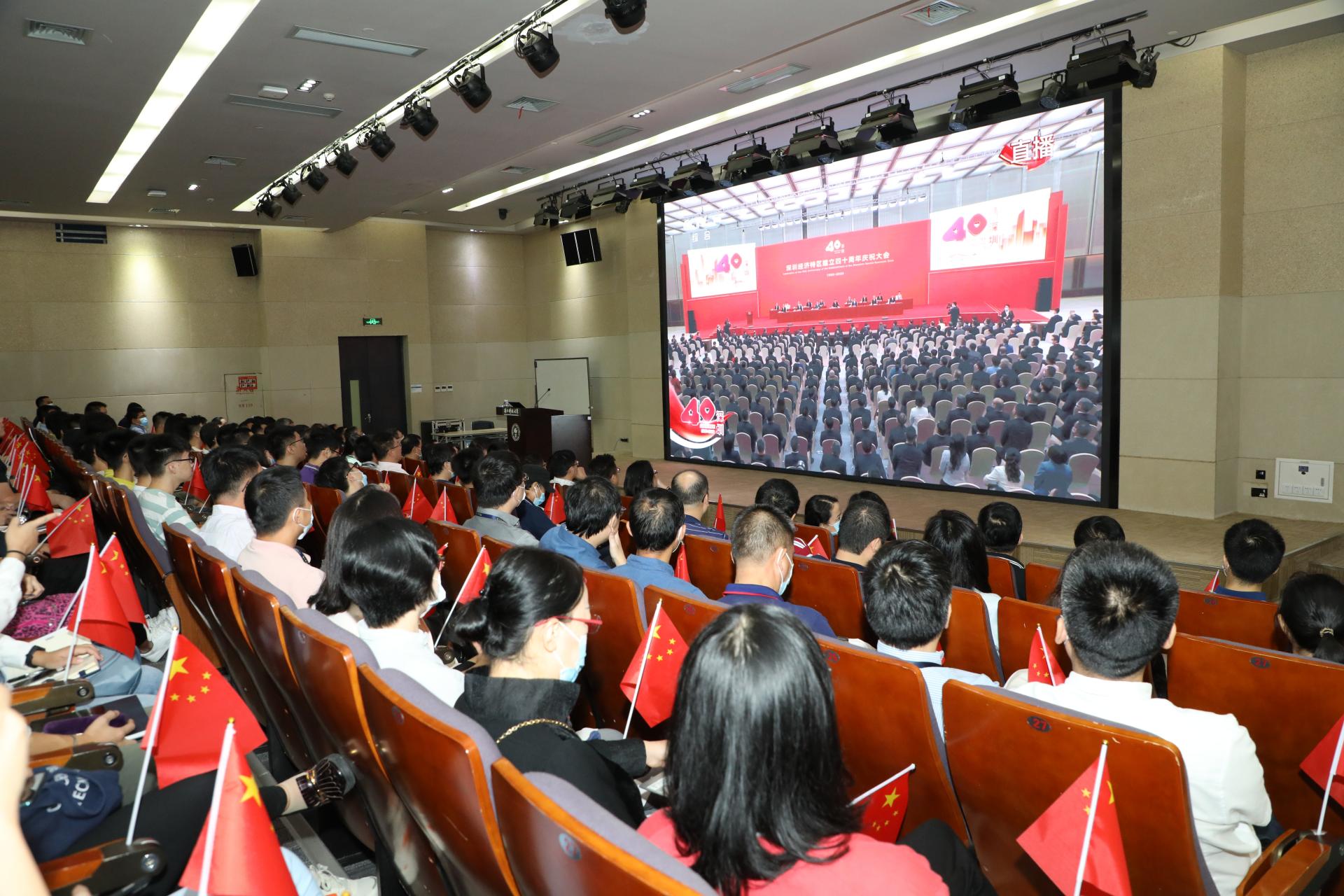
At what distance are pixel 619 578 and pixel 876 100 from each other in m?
6.80

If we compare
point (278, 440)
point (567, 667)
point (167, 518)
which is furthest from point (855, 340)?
point (567, 667)

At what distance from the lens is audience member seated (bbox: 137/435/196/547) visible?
4.29 metres

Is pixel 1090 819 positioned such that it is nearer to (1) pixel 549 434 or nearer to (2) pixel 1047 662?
(2) pixel 1047 662

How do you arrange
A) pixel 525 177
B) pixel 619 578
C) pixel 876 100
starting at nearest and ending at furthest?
pixel 619 578
pixel 876 100
pixel 525 177

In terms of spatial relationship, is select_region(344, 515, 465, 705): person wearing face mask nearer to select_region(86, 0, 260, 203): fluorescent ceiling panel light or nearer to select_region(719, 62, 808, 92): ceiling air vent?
select_region(86, 0, 260, 203): fluorescent ceiling panel light

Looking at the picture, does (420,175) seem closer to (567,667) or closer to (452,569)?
(452,569)

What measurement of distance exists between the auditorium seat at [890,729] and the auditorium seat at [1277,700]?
2.99ft

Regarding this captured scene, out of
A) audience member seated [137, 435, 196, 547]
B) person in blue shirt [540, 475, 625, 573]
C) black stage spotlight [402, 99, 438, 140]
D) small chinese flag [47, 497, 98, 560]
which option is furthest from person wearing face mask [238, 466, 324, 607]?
black stage spotlight [402, 99, 438, 140]

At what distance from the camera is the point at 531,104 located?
7.20 meters

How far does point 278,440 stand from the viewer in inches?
263

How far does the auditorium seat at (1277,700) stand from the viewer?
198 cm

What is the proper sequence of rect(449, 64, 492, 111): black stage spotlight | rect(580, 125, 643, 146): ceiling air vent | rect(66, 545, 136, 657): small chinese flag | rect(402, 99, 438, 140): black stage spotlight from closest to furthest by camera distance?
1. rect(66, 545, 136, 657): small chinese flag
2. rect(449, 64, 492, 111): black stage spotlight
3. rect(402, 99, 438, 140): black stage spotlight
4. rect(580, 125, 643, 146): ceiling air vent

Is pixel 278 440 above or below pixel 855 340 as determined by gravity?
below

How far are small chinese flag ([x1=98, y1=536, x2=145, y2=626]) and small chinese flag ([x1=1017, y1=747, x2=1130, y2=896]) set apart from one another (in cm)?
285
